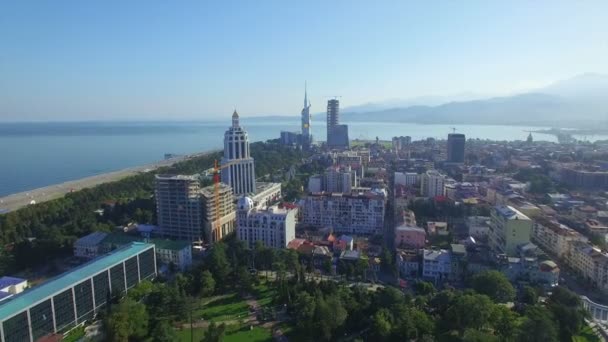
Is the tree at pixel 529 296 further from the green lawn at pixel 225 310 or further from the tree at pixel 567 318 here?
the green lawn at pixel 225 310

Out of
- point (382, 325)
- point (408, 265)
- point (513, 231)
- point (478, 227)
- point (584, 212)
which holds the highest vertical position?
point (513, 231)

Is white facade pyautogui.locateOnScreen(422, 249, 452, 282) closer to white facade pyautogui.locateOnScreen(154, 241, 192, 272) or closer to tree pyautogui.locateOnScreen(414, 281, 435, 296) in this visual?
tree pyautogui.locateOnScreen(414, 281, 435, 296)

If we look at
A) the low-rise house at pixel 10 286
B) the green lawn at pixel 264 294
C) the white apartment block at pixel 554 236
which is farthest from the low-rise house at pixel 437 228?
the low-rise house at pixel 10 286

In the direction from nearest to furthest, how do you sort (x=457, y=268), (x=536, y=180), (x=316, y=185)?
(x=457, y=268)
(x=316, y=185)
(x=536, y=180)

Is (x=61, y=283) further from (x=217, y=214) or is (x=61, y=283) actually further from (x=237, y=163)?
(x=237, y=163)

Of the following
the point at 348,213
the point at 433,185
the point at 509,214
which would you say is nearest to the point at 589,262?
the point at 509,214

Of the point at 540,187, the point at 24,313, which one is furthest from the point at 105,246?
the point at 540,187

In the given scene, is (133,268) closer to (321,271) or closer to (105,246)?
(105,246)
